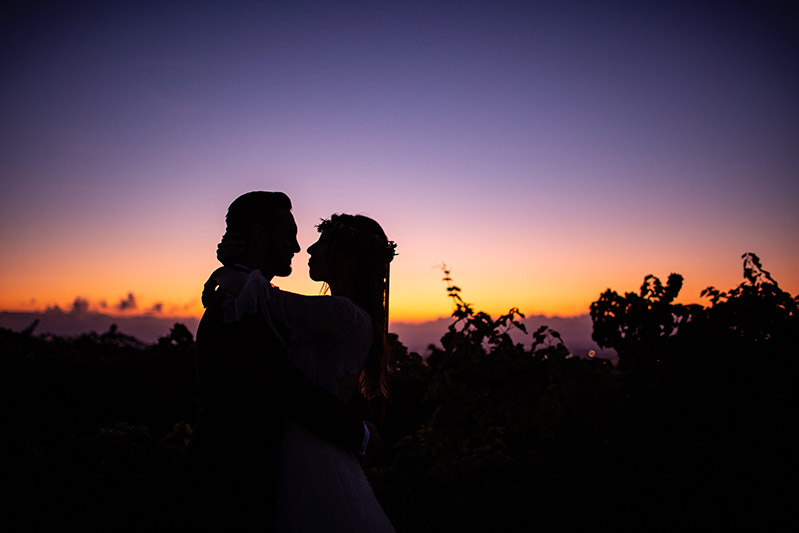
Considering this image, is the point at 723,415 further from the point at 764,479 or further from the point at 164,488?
the point at 164,488

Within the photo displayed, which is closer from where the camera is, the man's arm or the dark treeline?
the man's arm

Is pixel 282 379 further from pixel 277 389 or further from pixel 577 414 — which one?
pixel 577 414

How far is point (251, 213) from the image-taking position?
8.66ft

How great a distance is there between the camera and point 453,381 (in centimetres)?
620

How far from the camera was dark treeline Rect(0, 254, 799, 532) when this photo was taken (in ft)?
16.8

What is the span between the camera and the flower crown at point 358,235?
297 centimetres

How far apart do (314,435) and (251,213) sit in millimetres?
1132

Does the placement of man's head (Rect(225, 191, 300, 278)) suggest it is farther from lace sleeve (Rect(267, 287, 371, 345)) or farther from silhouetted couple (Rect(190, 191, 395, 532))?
lace sleeve (Rect(267, 287, 371, 345))

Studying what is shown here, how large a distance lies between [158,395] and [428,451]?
132 inches

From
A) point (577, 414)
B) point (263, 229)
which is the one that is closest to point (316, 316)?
point (263, 229)

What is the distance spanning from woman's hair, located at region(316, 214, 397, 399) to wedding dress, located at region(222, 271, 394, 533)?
0.79 feet

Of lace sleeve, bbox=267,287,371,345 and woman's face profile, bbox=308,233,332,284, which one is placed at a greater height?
woman's face profile, bbox=308,233,332,284

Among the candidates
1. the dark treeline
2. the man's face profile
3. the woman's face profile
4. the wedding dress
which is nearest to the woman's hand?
the man's face profile

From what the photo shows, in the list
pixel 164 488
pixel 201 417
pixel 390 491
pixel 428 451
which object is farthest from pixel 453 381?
pixel 201 417
